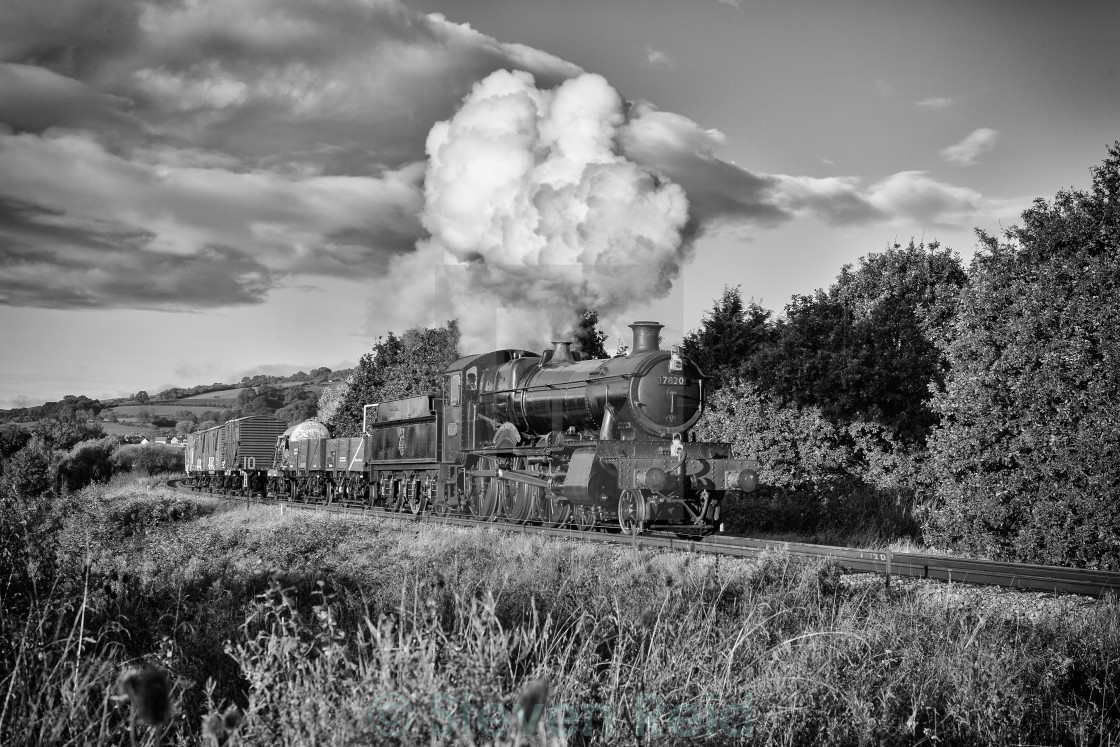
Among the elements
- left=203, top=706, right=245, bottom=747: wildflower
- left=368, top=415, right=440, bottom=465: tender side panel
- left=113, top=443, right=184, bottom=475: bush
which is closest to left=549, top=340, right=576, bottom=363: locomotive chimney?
left=368, top=415, right=440, bottom=465: tender side panel

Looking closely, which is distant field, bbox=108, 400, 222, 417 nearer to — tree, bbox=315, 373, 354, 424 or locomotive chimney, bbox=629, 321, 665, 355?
tree, bbox=315, 373, 354, 424

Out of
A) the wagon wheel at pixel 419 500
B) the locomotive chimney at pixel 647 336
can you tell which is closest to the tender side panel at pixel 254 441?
the wagon wheel at pixel 419 500

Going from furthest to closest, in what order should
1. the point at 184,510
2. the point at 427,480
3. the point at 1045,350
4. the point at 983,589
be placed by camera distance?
the point at 184,510
the point at 427,480
the point at 1045,350
the point at 983,589

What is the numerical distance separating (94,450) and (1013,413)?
4831cm

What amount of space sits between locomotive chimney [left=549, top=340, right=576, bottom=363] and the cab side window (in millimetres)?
2691

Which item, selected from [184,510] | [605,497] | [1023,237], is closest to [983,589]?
[605,497]

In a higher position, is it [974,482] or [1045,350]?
[1045,350]

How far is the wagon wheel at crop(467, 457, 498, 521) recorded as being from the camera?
18156mm

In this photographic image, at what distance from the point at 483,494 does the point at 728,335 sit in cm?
1369

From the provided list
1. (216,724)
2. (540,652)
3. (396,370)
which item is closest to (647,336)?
(540,652)

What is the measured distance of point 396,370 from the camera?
4944 centimetres

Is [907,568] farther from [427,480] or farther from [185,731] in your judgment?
[427,480]

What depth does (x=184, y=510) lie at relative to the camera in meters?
22.8

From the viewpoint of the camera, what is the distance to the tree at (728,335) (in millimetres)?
29000
